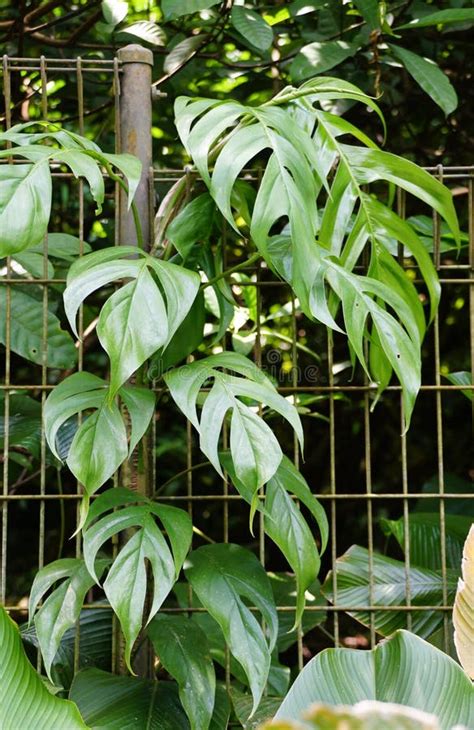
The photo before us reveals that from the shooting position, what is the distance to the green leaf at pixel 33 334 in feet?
5.60

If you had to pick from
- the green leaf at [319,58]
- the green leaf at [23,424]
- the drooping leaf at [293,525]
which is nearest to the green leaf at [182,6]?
the green leaf at [319,58]

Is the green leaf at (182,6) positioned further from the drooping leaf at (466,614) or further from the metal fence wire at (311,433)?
the drooping leaf at (466,614)

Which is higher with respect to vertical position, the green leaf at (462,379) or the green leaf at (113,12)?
the green leaf at (113,12)

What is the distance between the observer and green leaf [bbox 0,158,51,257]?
124 centimetres

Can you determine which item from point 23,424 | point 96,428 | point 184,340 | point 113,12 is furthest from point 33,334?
point 113,12

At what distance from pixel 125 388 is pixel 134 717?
0.50m

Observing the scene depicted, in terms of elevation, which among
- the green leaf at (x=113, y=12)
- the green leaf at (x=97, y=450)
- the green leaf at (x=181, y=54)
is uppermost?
the green leaf at (x=113, y=12)

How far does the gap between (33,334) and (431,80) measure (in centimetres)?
98

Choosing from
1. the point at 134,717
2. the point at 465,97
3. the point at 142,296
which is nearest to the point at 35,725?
the point at 134,717

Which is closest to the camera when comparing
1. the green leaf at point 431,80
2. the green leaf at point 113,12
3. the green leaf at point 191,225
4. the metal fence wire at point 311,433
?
the green leaf at point 191,225

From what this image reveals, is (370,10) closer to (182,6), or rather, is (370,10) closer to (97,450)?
(182,6)

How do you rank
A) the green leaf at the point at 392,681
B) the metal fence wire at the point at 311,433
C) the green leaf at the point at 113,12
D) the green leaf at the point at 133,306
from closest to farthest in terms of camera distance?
the green leaf at the point at 392,681
the green leaf at the point at 133,306
the green leaf at the point at 113,12
the metal fence wire at the point at 311,433

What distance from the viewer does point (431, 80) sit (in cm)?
198

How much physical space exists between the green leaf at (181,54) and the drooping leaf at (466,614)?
1.39m
